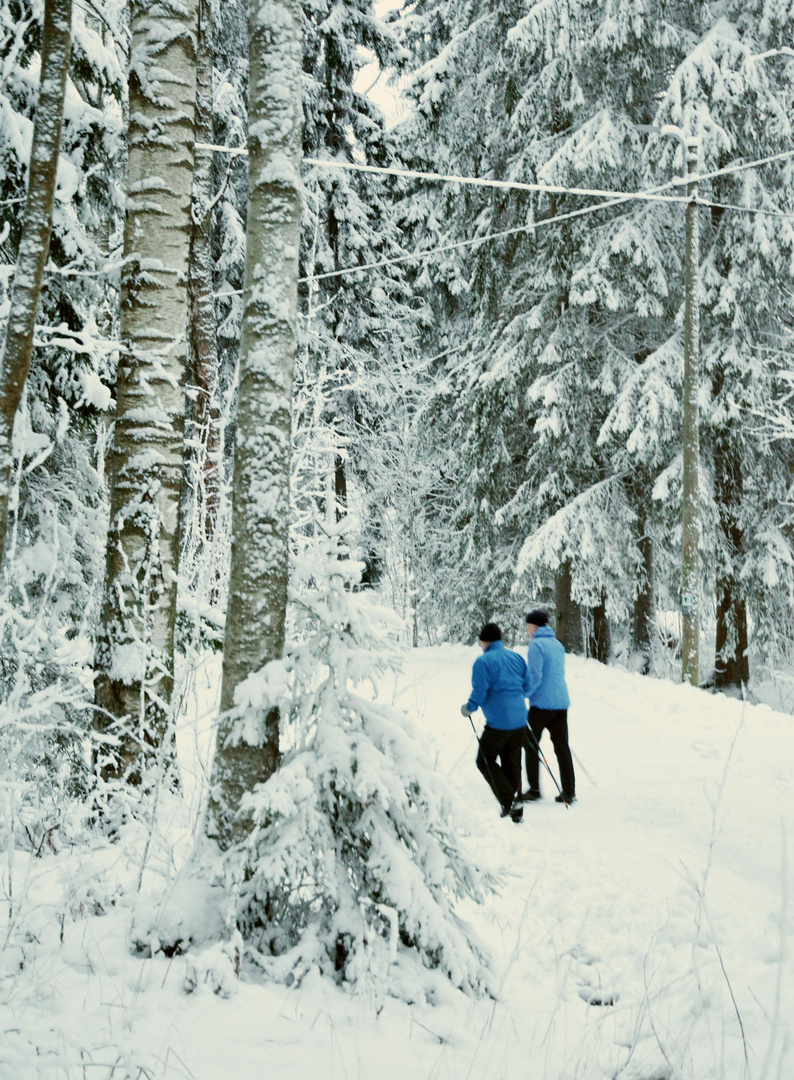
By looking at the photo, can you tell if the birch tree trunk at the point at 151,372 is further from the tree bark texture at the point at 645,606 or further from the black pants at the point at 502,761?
the tree bark texture at the point at 645,606

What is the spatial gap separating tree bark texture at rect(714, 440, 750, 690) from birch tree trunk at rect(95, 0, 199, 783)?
37.6 feet

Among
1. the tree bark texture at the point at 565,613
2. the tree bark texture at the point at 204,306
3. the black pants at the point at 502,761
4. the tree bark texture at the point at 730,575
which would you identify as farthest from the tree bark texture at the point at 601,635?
the black pants at the point at 502,761

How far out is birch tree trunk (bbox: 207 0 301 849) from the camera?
3328 millimetres

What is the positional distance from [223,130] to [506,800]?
43.1ft

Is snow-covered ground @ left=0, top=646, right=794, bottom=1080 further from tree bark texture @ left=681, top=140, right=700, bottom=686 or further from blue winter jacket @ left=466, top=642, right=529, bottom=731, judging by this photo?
tree bark texture @ left=681, top=140, right=700, bottom=686

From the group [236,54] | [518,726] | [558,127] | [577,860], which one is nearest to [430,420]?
[558,127]

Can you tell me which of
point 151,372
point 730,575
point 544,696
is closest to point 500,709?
point 544,696

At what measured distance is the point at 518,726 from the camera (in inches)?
261

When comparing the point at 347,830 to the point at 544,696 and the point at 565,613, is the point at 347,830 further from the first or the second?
the point at 565,613

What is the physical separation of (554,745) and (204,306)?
6620mm

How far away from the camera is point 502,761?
6.78 m

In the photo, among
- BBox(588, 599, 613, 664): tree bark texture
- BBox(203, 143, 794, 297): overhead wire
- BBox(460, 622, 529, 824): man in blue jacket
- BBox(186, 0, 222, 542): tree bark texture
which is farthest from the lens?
BBox(588, 599, 613, 664): tree bark texture

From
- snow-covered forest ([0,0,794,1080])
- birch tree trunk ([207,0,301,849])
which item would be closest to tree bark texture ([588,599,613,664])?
snow-covered forest ([0,0,794,1080])

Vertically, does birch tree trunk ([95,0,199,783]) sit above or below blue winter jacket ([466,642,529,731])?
above
